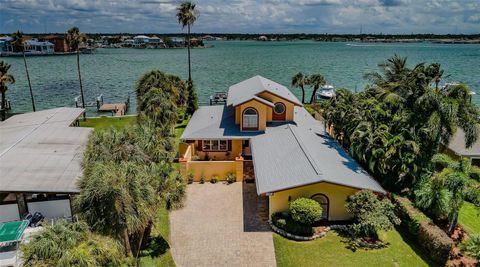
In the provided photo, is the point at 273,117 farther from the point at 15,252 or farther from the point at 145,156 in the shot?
the point at 15,252

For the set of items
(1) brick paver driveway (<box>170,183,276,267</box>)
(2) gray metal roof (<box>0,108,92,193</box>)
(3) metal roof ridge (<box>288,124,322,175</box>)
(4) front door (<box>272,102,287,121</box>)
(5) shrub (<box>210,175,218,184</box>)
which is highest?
(4) front door (<box>272,102,287,121</box>)

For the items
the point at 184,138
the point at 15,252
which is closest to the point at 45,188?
the point at 15,252

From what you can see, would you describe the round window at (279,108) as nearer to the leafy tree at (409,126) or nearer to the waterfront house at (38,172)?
the leafy tree at (409,126)

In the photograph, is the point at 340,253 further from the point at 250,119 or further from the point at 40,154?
the point at 40,154

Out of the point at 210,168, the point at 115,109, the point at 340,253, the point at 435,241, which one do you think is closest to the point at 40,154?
the point at 210,168

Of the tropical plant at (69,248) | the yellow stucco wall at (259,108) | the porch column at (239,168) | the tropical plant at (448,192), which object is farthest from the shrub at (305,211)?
the yellow stucco wall at (259,108)

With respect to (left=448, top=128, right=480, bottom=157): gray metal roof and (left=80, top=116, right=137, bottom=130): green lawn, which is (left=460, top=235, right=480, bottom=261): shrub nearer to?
(left=448, top=128, right=480, bottom=157): gray metal roof

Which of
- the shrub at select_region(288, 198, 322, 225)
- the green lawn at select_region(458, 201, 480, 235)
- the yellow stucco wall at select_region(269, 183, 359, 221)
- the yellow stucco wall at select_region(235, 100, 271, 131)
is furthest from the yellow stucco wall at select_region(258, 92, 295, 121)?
the green lawn at select_region(458, 201, 480, 235)
